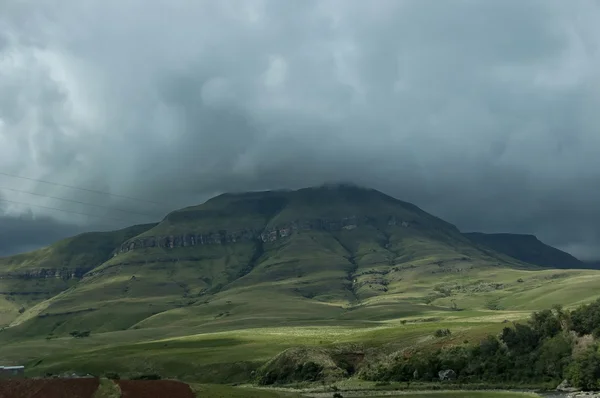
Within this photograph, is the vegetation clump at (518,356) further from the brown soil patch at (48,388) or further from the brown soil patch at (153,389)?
the brown soil patch at (48,388)

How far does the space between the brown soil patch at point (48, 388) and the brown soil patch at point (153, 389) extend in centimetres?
486

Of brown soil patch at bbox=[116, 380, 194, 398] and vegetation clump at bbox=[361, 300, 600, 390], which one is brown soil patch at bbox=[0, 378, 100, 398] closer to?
brown soil patch at bbox=[116, 380, 194, 398]

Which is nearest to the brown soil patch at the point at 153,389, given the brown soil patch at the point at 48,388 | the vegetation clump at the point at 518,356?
the brown soil patch at the point at 48,388

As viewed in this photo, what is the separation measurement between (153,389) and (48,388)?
15.4 m

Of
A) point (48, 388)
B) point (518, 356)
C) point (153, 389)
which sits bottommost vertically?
point (518, 356)

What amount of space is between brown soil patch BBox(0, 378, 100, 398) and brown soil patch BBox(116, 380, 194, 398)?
4.86 metres

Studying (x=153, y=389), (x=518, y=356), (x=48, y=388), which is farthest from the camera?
(x=518, y=356)

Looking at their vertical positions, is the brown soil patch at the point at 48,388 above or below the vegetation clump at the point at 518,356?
above

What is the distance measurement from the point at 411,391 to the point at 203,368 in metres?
74.6

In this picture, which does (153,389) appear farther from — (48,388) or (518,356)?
(518,356)

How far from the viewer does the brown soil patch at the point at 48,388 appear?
90562 millimetres

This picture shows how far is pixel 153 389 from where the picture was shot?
94688mm

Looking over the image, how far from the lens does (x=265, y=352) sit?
193 meters

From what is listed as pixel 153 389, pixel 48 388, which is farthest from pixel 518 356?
pixel 48 388
